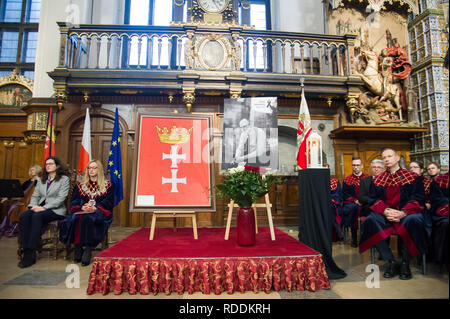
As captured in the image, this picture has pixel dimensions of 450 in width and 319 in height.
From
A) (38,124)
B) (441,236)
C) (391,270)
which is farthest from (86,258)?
(38,124)

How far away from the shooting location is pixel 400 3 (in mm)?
6121

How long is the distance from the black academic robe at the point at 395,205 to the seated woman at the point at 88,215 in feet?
10.1

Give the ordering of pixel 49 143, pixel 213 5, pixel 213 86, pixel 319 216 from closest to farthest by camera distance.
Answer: pixel 319 216 → pixel 49 143 → pixel 213 86 → pixel 213 5

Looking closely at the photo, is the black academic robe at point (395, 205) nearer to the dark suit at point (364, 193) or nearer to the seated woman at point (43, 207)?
the dark suit at point (364, 193)

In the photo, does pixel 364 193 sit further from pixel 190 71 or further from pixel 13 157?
pixel 13 157

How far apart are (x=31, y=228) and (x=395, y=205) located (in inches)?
165

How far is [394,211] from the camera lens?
2.59 metres

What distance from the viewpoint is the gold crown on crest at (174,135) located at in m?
3.28

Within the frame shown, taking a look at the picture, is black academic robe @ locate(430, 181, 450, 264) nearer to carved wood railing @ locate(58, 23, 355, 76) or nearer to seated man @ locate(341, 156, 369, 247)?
seated man @ locate(341, 156, 369, 247)

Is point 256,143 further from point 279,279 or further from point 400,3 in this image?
point 400,3

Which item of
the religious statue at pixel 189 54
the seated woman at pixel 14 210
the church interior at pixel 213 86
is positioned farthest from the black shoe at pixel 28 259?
the religious statue at pixel 189 54

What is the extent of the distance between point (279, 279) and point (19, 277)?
2534 mm

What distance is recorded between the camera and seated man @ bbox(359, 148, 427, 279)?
7.66 ft

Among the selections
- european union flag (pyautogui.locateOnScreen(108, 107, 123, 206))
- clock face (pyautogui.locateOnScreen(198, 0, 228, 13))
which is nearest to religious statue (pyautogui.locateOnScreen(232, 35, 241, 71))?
clock face (pyautogui.locateOnScreen(198, 0, 228, 13))
